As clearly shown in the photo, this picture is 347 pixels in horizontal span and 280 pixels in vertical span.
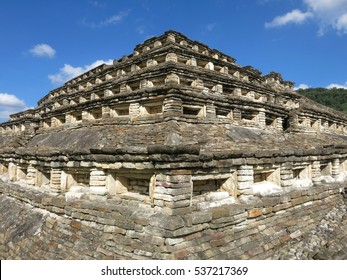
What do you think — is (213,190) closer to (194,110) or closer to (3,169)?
(194,110)

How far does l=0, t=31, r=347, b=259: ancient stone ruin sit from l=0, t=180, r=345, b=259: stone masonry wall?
0.11 ft

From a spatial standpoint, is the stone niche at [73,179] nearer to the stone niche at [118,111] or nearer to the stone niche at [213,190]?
the stone niche at [118,111]

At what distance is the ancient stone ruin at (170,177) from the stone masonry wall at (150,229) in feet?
0.11

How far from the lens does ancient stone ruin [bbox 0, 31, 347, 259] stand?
670cm

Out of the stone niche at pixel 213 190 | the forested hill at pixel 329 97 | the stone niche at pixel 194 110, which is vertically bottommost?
the stone niche at pixel 213 190

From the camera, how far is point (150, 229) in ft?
21.0

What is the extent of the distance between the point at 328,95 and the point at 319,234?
90.7 m

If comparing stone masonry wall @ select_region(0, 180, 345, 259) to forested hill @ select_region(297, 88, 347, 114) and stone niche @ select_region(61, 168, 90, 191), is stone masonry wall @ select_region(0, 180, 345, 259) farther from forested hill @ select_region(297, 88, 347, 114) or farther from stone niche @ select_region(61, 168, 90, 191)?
forested hill @ select_region(297, 88, 347, 114)

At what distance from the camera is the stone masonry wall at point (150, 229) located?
6.32 metres

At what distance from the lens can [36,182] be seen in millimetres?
11031

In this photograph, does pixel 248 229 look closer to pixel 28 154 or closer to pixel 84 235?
pixel 84 235

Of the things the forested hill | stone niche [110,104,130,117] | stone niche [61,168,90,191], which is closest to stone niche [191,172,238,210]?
stone niche [61,168,90,191]

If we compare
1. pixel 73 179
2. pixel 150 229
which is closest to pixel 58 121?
pixel 73 179

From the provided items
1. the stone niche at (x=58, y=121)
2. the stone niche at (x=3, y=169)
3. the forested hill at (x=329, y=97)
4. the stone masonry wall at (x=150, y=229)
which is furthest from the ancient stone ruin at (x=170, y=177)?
the forested hill at (x=329, y=97)
